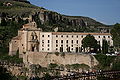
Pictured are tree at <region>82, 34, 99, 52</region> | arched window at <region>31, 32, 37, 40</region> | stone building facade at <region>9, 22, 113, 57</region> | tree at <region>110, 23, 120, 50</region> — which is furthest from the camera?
stone building facade at <region>9, 22, 113, 57</region>

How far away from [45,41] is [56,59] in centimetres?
990

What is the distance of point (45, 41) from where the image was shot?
3036 inches

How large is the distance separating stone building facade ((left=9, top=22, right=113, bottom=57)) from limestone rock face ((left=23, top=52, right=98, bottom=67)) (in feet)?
10.7

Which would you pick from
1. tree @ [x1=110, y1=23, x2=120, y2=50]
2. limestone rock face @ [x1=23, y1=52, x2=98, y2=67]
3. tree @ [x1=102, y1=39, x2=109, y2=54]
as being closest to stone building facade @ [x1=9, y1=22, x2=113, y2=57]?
limestone rock face @ [x1=23, y1=52, x2=98, y2=67]

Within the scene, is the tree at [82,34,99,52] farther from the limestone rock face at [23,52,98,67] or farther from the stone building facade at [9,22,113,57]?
the limestone rock face at [23,52,98,67]

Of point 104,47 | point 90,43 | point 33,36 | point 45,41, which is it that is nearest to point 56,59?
point 90,43

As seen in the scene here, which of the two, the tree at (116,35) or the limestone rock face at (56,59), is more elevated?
the tree at (116,35)

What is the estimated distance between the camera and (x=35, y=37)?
249 feet

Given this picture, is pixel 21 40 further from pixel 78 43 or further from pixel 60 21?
pixel 60 21

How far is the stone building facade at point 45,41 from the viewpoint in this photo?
75500mm

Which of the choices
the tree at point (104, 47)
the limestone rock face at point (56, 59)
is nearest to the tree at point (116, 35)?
the tree at point (104, 47)

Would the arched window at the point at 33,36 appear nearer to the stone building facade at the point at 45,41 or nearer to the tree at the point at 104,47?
the stone building facade at the point at 45,41

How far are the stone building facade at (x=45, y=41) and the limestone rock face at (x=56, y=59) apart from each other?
10.7ft

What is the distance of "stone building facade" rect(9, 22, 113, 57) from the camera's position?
248 ft
